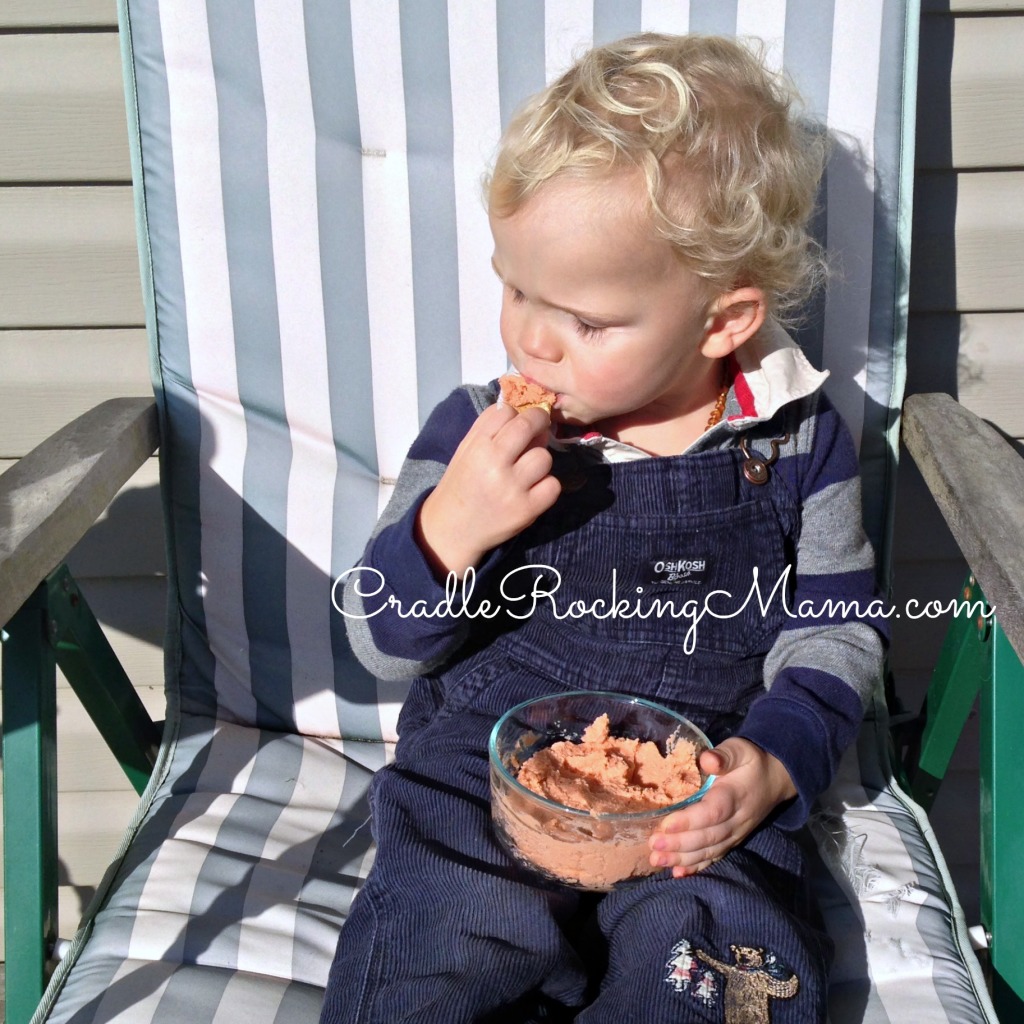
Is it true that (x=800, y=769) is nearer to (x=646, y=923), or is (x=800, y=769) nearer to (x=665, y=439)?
(x=646, y=923)

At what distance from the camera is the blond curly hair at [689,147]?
1.03 meters

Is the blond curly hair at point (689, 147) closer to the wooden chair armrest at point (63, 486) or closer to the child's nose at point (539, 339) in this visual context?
the child's nose at point (539, 339)

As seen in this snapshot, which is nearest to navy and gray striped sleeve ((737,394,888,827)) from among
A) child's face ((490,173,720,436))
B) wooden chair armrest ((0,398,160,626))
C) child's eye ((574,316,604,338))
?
child's face ((490,173,720,436))

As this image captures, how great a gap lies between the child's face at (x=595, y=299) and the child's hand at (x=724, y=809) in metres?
0.38

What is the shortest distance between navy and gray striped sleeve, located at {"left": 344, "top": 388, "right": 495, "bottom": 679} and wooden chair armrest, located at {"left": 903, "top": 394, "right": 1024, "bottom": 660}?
1.71 ft

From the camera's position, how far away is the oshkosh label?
3.96 feet

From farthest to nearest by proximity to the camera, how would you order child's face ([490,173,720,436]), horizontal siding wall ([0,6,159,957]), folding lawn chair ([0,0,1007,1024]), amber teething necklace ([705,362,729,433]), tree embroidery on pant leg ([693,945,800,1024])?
horizontal siding wall ([0,6,159,957])
amber teething necklace ([705,362,729,433])
folding lawn chair ([0,0,1007,1024])
child's face ([490,173,720,436])
tree embroidery on pant leg ([693,945,800,1024])

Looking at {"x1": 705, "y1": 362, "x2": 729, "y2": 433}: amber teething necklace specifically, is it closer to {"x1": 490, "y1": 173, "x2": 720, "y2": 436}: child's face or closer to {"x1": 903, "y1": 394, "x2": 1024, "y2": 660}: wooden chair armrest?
{"x1": 490, "y1": 173, "x2": 720, "y2": 436}: child's face

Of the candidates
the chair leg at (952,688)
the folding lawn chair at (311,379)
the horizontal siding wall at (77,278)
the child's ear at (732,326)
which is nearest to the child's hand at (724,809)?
the folding lawn chair at (311,379)

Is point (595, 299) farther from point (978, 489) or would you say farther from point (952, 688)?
point (952, 688)

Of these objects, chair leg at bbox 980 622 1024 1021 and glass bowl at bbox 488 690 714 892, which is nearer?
glass bowl at bbox 488 690 714 892

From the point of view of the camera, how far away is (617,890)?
101 cm

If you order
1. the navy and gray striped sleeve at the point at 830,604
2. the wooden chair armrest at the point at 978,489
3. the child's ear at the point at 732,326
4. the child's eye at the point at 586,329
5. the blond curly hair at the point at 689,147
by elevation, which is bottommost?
the navy and gray striped sleeve at the point at 830,604

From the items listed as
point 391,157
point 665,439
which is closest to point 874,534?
point 665,439
